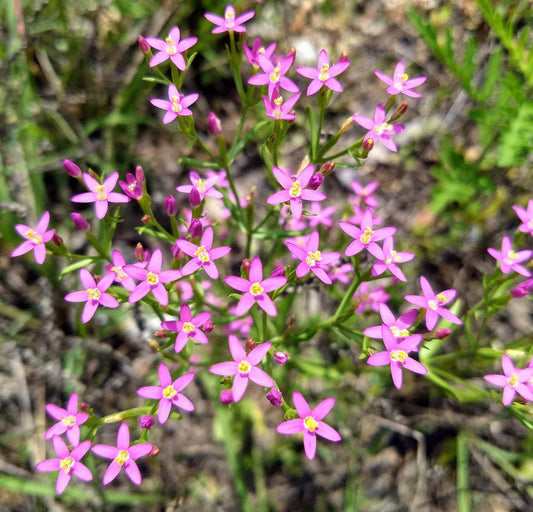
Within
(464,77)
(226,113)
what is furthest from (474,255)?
(226,113)

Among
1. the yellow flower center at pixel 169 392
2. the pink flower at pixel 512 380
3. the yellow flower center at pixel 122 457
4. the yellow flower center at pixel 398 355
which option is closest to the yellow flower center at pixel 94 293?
the yellow flower center at pixel 169 392

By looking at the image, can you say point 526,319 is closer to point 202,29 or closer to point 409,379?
point 409,379


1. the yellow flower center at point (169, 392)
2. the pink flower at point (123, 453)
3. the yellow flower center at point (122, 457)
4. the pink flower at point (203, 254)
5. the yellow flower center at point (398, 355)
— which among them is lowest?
the yellow flower center at point (122, 457)

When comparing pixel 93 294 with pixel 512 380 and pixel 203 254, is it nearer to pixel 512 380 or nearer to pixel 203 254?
pixel 203 254

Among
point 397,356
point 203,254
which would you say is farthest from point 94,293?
point 397,356

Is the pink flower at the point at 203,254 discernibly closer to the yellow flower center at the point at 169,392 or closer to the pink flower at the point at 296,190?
the pink flower at the point at 296,190

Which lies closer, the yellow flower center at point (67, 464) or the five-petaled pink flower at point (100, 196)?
the yellow flower center at point (67, 464)

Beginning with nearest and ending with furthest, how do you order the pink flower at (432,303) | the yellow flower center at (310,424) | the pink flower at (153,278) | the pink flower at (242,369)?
the pink flower at (242,369) < the yellow flower center at (310,424) < the pink flower at (153,278) < the pink flower at (432,303)

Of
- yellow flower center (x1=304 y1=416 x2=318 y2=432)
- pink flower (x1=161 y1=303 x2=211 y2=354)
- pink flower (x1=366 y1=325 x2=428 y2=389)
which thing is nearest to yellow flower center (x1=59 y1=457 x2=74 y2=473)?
pink flower (x1=161 y1=303 x2=211 y2=354)
